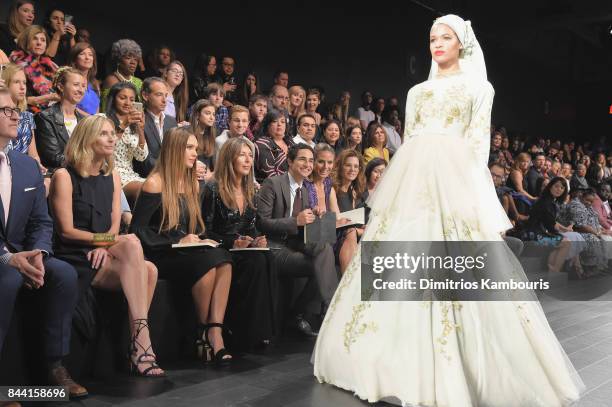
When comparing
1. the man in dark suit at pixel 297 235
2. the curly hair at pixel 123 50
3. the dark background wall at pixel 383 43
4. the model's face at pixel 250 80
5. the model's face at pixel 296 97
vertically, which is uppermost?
the dark background wall at pixel 383 43

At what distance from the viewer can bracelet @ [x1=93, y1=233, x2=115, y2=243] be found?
8.64 feet

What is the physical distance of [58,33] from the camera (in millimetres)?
4547

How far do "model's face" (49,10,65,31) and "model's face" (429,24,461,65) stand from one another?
10.1 feet

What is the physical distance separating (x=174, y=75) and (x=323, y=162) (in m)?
1.51

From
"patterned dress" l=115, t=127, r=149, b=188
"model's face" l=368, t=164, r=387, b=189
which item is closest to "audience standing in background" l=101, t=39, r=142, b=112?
"patterned dress" l=115, t=127, r=149, b=188

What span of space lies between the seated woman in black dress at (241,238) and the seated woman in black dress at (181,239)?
16cm

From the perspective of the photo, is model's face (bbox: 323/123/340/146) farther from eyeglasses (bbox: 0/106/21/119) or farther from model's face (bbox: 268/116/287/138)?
eyeglasses (bbox: 0/106/21/119)

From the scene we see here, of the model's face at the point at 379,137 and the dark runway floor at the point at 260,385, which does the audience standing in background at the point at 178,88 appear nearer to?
the model's face at the point at 379,137

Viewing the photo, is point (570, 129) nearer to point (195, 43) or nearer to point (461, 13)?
point (461, 13)

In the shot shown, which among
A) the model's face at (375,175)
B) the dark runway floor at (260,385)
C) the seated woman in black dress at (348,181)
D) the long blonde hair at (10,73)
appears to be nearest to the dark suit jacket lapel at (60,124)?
the long blonde hair at (10,73)

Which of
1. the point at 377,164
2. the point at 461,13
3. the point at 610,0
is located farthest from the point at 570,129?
the point at 377,164

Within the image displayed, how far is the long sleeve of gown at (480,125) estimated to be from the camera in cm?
238

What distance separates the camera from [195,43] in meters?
6.54

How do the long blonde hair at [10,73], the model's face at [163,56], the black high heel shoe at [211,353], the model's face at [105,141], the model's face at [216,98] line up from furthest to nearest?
the model's face at [163,56]
the model's face at [216,98]
the long blonde hair at [10,73]
the black high heel shoe at [211,353]
the model's face at [105,141]
